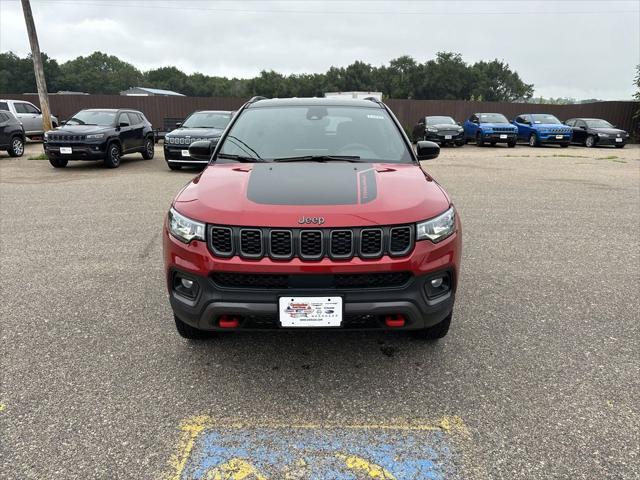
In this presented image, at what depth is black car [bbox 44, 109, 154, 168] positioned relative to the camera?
12.3 m

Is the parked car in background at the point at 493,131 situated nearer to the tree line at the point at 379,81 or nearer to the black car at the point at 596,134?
the black car at the point at 596,134

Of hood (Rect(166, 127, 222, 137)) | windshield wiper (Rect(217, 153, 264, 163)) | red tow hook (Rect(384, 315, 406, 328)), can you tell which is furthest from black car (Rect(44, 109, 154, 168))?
Result: red tow hook (Rect(384, 315, 406, 328))

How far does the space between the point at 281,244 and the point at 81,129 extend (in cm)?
1206

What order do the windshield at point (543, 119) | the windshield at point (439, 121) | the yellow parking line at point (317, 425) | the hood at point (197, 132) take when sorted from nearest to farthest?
the yellow parking line at point (317, 425) → the hood at point (197, 132) → the windshield at point (439, 121) → the windshield at point (543, 119)

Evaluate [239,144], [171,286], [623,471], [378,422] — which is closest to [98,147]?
[239,144]

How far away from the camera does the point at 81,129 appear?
1251 centimetres

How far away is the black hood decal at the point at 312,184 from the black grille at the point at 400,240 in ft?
0.84

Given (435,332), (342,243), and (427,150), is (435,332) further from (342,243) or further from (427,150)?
(427,150)

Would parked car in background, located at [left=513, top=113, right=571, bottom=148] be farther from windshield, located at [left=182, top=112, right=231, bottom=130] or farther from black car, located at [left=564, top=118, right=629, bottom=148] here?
→ windshield, located at [left=182, top=112, right=231, bottom=130]

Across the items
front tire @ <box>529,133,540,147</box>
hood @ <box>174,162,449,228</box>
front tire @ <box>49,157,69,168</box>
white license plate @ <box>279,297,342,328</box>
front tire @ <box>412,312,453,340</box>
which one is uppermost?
hood @ <box>174,162,449,228</box>

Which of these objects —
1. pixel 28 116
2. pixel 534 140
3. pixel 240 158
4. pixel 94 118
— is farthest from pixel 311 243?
pixel 534 140

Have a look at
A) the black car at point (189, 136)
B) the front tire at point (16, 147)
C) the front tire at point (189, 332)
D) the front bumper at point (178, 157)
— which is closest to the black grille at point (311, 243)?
the front tire at point (189, 332)

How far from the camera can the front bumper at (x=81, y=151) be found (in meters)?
12.4

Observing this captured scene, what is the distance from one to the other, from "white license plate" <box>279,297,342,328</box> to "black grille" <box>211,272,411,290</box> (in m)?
0.07
